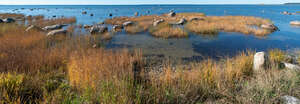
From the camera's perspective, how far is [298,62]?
250 inches

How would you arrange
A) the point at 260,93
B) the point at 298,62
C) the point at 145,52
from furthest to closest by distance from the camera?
1. the point at 145,52
2. the point at 298,62
3. the point at 260,93

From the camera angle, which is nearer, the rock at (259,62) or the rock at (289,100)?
the rock at (289,100)

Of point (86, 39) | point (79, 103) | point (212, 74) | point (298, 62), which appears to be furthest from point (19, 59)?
point (298, 62)

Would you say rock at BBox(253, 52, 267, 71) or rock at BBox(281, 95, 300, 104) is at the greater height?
rock at BBox(253, 52, 267, 71)

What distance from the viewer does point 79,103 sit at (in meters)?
2.50

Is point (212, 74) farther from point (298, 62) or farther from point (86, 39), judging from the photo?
point (86, 39)

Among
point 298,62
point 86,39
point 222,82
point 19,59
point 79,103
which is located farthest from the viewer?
point 86,39

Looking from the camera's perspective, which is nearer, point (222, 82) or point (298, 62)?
point (222, 82)

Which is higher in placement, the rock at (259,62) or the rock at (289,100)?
the rock at (259,62)

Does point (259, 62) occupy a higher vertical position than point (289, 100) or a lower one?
higher

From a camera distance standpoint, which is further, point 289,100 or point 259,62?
point 259,62

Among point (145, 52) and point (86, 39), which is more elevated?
point (86, 39)

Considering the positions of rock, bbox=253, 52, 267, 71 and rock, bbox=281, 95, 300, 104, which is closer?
rock, bbox=281, 95, 300, 104

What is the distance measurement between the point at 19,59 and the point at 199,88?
19.6ft
